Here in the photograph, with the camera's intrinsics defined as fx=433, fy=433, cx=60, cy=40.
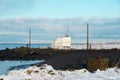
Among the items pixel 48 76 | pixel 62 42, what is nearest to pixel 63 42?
pixel 62 42

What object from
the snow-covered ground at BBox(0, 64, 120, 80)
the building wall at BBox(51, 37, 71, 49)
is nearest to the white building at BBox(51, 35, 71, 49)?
the building wall at BBox(51, 37, 71, 49)

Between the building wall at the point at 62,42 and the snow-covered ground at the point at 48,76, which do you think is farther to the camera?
the building wall at the point at 62,42

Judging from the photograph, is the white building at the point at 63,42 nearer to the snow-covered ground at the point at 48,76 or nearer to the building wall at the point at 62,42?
the building wall at the point at 62,42

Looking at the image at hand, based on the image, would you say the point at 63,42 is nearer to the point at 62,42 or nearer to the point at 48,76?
the point at 62,42

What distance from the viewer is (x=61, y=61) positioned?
36125 millimetres

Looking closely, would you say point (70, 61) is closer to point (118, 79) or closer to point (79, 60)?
point (79, 60)

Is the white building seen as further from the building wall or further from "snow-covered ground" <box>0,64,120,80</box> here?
"snow-covered ground" <box>0,64,120,80</box>

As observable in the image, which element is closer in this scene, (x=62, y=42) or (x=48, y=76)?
(x=48, y=76)

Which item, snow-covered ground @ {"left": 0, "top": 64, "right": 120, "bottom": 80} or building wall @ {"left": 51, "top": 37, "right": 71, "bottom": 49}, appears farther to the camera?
building wall @ {"left": 51, "top": 37, "right": 71, "bottom": 49}

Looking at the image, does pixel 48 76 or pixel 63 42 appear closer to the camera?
pixel 48 76

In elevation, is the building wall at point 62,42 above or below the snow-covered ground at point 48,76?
above

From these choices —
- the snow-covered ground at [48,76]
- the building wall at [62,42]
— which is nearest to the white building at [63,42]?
the building wall at [62,42]

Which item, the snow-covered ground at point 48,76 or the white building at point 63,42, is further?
the white building at point 63,42

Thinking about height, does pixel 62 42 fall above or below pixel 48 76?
above
